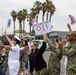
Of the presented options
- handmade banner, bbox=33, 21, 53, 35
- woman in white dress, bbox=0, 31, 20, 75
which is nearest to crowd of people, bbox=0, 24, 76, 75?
woman in white dress, bbox=0, 31, 20, 75

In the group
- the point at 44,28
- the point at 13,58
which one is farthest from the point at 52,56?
the point at 13,58

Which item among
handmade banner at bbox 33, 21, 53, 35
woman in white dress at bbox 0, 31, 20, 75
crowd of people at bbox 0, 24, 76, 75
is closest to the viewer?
crowd of people at bbox 0, 24, 76, 75

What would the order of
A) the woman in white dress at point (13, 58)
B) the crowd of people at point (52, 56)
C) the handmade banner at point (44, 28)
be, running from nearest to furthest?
1. the crowd of people at point (52, 56)
2. the handmade banner at point (44, 28)
3. the woman in white dress at point (13, 58)

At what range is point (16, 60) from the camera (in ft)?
29.5

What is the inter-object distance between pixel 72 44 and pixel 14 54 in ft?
9.96

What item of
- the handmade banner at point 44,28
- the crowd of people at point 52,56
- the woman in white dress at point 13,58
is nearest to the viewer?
the crowd of people at point 52,56

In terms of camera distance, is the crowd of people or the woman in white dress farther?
the woman in white dress

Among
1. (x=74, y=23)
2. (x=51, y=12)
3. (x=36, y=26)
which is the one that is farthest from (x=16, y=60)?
(x=51, y=12)

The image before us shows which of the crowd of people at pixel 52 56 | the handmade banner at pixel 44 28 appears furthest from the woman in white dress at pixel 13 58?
the handmade banner at pixel 44 28

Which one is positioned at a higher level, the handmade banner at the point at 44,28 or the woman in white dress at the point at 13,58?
the handmade banner at the point at 44,28

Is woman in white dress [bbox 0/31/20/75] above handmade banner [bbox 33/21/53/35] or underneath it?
underneath

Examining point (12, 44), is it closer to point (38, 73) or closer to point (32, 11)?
point (38, 73)

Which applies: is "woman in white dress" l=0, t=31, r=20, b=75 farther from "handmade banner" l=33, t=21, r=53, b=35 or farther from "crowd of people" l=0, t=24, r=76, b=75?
"handmade banner" l=33, t=21, r=53, b=35

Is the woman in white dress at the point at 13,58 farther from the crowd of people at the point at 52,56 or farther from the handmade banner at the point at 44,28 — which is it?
the handmade banner at the point at 44,28
